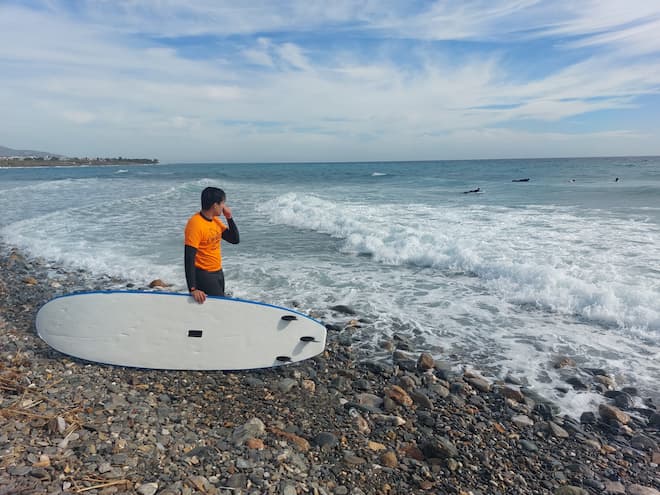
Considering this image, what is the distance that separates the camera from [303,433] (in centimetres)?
Answer: 343

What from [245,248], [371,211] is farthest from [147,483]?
[371,211]

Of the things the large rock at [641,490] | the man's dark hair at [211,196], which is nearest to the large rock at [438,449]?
the large rock at [641,490]

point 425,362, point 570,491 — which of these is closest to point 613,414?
point 570,491

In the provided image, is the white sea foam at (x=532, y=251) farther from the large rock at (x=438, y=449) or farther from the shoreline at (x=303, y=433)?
the large rock at (x=438, y=449)

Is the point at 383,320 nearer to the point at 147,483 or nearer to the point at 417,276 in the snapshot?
the point at 417,276

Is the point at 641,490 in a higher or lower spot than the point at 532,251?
lower

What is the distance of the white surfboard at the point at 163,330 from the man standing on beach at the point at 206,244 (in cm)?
24

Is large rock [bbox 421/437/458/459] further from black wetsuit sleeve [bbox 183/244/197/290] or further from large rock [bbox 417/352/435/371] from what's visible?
black wetsuit sleeve [bbox 183/244/197/290]

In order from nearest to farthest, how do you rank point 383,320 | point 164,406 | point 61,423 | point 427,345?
point 61,423
point 164,406
point 427,345
point 383,320

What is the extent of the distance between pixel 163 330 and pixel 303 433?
6.18 feet

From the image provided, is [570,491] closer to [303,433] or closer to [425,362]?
[425,362]

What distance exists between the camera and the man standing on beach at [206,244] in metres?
3.97

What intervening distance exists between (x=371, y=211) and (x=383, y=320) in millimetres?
11670

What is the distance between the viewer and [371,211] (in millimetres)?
17375
